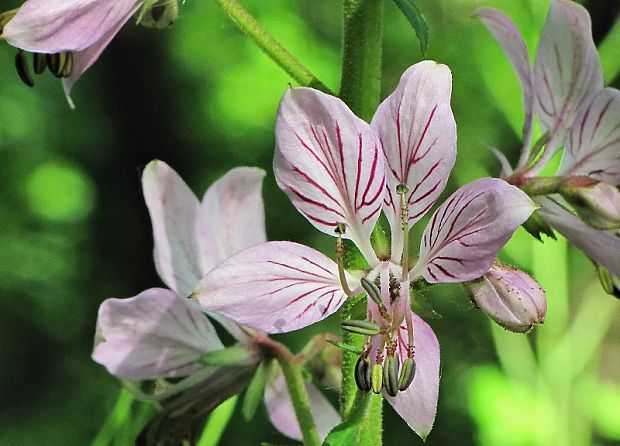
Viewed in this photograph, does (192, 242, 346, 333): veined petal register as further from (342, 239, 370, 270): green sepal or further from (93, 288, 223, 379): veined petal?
(93, 288, 223, 379): veined petal

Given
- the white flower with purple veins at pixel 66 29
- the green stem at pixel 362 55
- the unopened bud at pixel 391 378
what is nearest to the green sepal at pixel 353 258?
the green stem at pixel 362 55

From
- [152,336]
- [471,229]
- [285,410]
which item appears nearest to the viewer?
[471,229]

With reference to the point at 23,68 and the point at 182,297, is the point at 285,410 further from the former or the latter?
the point at 23,68

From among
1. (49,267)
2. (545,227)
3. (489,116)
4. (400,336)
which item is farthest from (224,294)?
(49,267)

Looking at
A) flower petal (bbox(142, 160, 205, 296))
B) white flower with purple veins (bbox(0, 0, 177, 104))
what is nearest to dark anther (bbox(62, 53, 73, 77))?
white flower with purple veins (bbox(0, 0, 177, 104))

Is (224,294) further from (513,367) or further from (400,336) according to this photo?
(513,367)

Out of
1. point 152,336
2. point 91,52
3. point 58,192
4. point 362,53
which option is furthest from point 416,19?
point 58,192
